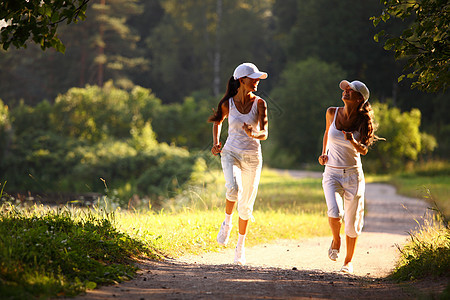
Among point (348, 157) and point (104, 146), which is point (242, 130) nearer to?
point (348, 157)

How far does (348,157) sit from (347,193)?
0.45 m

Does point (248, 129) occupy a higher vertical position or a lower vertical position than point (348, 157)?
higher

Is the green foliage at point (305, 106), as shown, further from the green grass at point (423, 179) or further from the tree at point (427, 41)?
the tree at point (427, 41)

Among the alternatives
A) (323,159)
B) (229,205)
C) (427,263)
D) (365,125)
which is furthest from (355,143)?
(229,205)

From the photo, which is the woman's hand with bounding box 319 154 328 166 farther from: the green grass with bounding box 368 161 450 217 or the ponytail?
the green grass with bounding box 368 161 450 217

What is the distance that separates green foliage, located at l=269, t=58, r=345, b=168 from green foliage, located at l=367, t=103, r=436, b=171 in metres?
6.68

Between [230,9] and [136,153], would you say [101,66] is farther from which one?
[136,153]

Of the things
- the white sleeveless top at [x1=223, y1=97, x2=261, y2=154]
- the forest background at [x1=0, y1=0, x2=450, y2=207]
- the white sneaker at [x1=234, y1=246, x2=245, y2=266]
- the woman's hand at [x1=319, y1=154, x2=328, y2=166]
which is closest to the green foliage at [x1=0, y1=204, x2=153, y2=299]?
the white sneaker at [x1=234, y1=246, x2=245, y2=266]

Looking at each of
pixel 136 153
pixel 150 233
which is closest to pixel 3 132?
pixel 136 153

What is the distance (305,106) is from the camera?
40.6m

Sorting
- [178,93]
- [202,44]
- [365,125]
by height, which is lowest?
[365,125]

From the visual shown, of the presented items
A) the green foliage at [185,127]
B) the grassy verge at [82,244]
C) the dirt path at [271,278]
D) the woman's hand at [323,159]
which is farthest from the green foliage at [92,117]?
the woman's hand at [323,159]

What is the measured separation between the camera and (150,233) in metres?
8.19

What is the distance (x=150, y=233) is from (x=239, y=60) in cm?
4290
